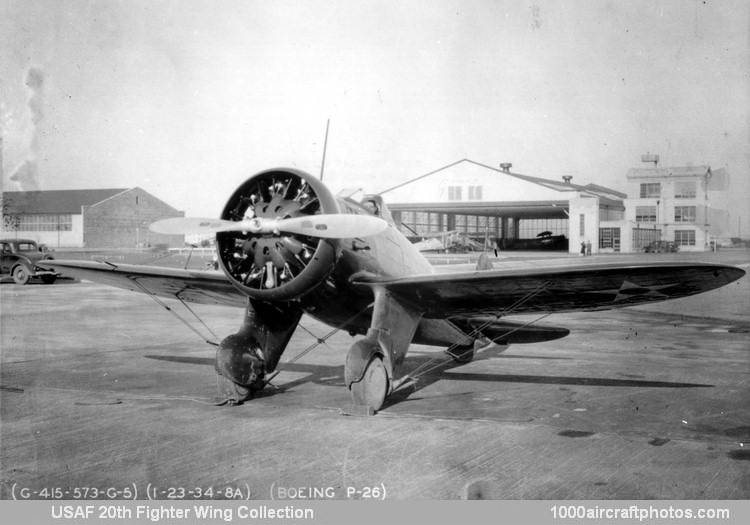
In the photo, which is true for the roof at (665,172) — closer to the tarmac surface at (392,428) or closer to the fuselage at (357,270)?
the tarmac surface at (392,428)

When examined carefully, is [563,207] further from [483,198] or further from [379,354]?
[379,354]

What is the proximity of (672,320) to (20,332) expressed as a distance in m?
14.4

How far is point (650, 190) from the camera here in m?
70.9

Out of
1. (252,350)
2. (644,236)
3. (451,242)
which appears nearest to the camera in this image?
(252,350)

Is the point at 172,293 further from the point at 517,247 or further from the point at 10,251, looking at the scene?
the point at 517,247

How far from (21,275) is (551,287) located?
26.3 metres

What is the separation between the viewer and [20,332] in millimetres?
12844

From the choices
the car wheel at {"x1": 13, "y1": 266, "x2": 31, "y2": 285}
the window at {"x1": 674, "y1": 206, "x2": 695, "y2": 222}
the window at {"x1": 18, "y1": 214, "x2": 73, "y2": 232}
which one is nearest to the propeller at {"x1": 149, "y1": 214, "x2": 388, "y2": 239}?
the car wheel at {"x1": 13, "y1": 266, "x2": 31, "y2": 285}

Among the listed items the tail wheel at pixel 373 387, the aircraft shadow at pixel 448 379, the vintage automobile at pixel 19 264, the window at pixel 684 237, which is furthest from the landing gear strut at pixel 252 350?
the window at pixel 684 237

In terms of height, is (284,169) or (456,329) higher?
(284,169)

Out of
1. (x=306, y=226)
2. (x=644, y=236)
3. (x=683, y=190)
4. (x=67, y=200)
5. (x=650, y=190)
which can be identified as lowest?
(x=306, y=226)

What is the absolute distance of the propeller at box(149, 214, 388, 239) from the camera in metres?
5.80

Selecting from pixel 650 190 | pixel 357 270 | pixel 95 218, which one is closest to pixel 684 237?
pixel 650 190

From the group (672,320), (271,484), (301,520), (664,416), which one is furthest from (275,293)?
(672,320)
